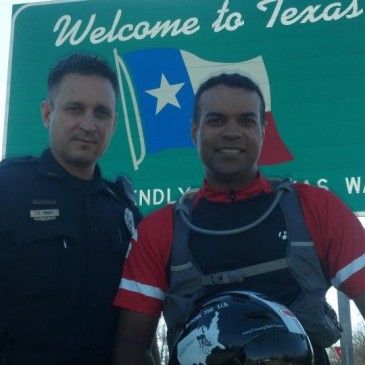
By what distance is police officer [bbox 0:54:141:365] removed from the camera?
2344 millimetres

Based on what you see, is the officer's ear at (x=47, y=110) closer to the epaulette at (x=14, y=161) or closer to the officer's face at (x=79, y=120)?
the officer's face at (x=79, y=120)

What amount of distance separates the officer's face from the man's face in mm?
488

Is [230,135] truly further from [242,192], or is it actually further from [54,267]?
[54,267]

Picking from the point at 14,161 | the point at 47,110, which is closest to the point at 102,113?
the point at 47,110

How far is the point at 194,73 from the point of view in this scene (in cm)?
505

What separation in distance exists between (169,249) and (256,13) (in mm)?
3288

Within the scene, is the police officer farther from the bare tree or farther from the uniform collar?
the bare tree

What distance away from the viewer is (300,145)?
4734mm

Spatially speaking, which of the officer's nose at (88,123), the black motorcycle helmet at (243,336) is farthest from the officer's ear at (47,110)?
the black motorcycle helmet at (243,336)

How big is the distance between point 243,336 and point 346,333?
2.74 meters

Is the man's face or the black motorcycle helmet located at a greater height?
the man's face

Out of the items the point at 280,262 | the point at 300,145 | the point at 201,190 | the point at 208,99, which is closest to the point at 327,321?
the point at 280,262

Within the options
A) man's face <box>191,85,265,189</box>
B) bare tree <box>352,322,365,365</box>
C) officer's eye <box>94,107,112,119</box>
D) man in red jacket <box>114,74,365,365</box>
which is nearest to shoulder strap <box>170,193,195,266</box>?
man in red jacket <box>114,74,365,365</box>

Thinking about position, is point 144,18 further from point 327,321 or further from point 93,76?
point 327,321
